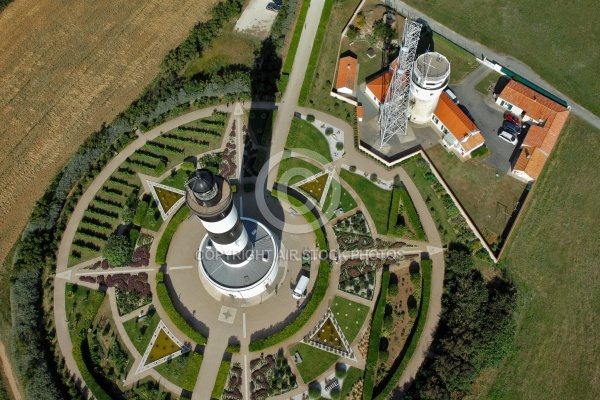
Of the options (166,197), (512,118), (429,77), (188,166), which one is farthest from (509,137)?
(166,197)

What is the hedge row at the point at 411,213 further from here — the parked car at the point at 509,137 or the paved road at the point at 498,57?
the paved road at the point at 498,57

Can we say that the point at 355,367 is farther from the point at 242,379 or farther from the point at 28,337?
the point at 28,337

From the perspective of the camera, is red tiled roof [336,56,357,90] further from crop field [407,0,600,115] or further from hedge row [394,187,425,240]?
hedge row [394,187,425,240]

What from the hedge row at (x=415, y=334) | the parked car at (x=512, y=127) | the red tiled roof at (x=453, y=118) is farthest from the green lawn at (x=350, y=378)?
the parked car at (x=512, y=127)

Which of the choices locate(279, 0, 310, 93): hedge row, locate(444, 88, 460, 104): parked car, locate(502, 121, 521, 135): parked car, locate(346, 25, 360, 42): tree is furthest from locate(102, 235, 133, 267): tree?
locate(502, 121, 521, 135): parked car

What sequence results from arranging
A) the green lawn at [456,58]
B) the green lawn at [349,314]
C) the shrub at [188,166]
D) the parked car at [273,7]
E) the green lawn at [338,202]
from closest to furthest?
the green lawn at [349,314] < the green lawn at [338,202] < the shrub at [188,166] < the green lawn at [456,58] < the parked car at [273,7]

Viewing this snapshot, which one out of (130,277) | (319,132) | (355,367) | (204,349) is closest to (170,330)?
(204,349)

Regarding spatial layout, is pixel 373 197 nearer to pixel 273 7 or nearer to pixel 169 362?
pixel 169 362
